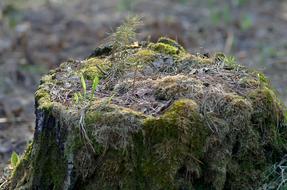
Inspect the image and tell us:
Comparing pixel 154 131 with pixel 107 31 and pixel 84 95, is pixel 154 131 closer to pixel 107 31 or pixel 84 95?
pixel 84 95

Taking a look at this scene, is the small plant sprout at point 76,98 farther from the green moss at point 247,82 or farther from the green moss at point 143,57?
the green moss at point 247,82

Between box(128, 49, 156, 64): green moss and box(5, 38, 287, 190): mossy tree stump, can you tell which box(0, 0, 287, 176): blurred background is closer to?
box(128, 49, 156, 64): green moss

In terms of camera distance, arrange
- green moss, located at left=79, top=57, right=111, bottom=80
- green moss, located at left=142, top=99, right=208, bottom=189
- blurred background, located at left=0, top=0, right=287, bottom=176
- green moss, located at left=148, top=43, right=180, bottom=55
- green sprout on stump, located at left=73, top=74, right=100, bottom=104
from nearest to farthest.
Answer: green moss, located at left=142, top=99, right=208, bottom=189
green sprout on stump, located at left=73, top=74, right=100, bottom=104
green moss, located at left=79, top=57, right=111, bottom=80
green moss, located at left=148, top=43, right=180, bottom=55
blurred background, located at left=0, top=0, right=287, bottom=176

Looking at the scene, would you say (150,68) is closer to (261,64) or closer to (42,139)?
(42,139)

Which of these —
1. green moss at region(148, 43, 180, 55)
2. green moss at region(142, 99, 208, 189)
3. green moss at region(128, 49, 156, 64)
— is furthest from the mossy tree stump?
green moss at region(148, 43, 180, 55)

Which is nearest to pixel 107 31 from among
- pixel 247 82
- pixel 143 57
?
pixel 143 57

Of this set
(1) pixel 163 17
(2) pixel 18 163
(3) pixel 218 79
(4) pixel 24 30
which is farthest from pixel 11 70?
(3) pixel 218 79

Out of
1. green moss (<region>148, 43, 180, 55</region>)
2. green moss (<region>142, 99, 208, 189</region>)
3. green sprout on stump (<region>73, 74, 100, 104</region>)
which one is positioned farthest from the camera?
green moss (<region>148, 43, 180, 55</region>)
